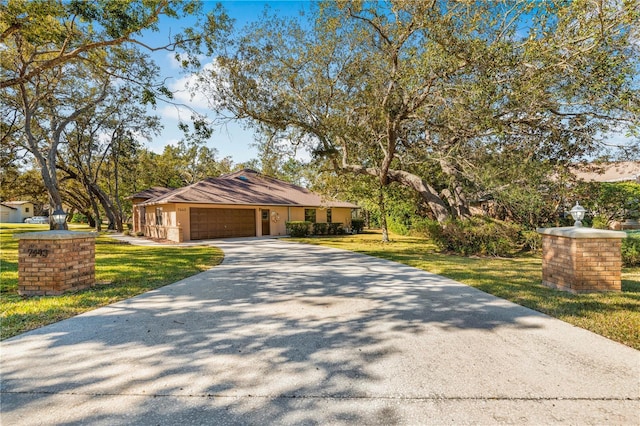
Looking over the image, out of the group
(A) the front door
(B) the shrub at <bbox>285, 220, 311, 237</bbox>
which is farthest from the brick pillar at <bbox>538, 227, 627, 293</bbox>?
(A) the front door

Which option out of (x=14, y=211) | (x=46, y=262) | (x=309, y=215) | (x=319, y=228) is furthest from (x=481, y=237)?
(x=14, y=211)

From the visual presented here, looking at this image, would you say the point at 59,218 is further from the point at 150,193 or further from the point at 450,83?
the point at 150,193

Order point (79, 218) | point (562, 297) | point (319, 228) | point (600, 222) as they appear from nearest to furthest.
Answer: point (562, 297)
point (600, 222)
point (319, 228)
point (79, 218)

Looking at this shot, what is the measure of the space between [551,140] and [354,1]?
27.9 feet

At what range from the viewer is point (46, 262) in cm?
566

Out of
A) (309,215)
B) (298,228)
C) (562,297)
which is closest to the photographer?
(562,297)

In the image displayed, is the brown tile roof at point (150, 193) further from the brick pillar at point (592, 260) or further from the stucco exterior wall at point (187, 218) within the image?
the brick pillar at point (592, 260)

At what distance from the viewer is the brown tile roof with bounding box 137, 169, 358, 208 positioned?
1862 centimetres

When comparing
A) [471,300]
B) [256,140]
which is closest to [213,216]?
[256,140]

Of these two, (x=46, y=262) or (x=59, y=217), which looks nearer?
(x=46, y=262)

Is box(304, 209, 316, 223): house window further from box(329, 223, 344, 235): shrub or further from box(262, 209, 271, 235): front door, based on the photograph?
box(262, 209, 271, 235): front door

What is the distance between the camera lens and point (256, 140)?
14031 mm

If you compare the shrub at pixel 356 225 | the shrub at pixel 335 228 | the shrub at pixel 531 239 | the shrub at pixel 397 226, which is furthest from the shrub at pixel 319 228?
the shrub at pixel 531 239

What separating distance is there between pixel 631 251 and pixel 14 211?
82.9 meters
